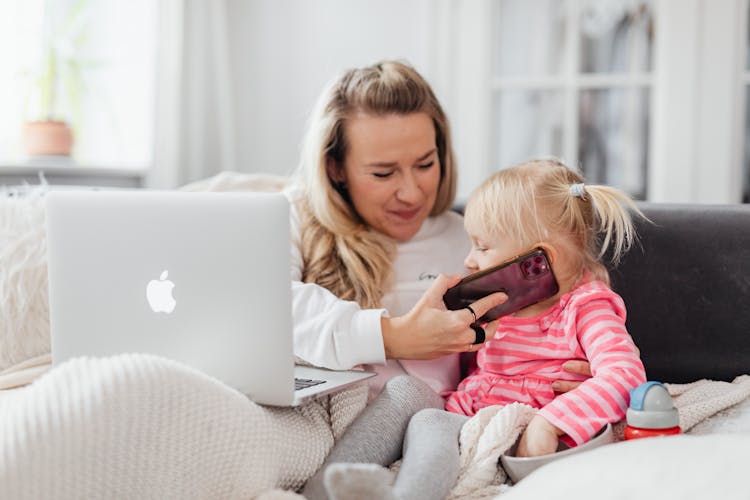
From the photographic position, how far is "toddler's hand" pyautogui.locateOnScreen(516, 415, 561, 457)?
1061 millimetres

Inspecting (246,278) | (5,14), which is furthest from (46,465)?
(5,14)

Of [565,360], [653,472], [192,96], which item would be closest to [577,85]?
[192,96]

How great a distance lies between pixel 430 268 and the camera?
5.13ft

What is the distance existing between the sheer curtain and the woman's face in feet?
4.17

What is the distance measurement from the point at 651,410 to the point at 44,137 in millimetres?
1935

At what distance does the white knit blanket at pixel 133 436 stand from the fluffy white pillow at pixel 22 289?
595mm

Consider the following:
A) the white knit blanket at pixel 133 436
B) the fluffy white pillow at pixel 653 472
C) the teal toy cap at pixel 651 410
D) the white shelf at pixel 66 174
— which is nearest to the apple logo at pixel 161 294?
the white knit blanket at pixel 133 436

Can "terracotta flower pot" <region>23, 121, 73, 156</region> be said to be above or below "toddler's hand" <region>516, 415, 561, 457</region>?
above

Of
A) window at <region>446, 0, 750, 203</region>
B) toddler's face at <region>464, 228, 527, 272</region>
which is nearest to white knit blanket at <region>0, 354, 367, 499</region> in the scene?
toddler's face at <region>464, 228, 527, 272</region>

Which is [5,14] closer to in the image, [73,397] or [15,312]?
[15,312]

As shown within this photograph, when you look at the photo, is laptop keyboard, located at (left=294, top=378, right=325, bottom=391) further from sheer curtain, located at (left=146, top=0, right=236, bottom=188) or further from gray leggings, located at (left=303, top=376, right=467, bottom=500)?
sheer curtain, located at (left=146, top=0, right=236, bottom=188)

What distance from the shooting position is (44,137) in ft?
7.63

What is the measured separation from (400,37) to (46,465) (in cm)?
224

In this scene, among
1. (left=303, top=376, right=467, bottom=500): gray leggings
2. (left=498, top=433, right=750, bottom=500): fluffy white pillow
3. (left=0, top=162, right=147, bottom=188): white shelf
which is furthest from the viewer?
(left=0, top=162, right=147, bottom=188): white shelf
